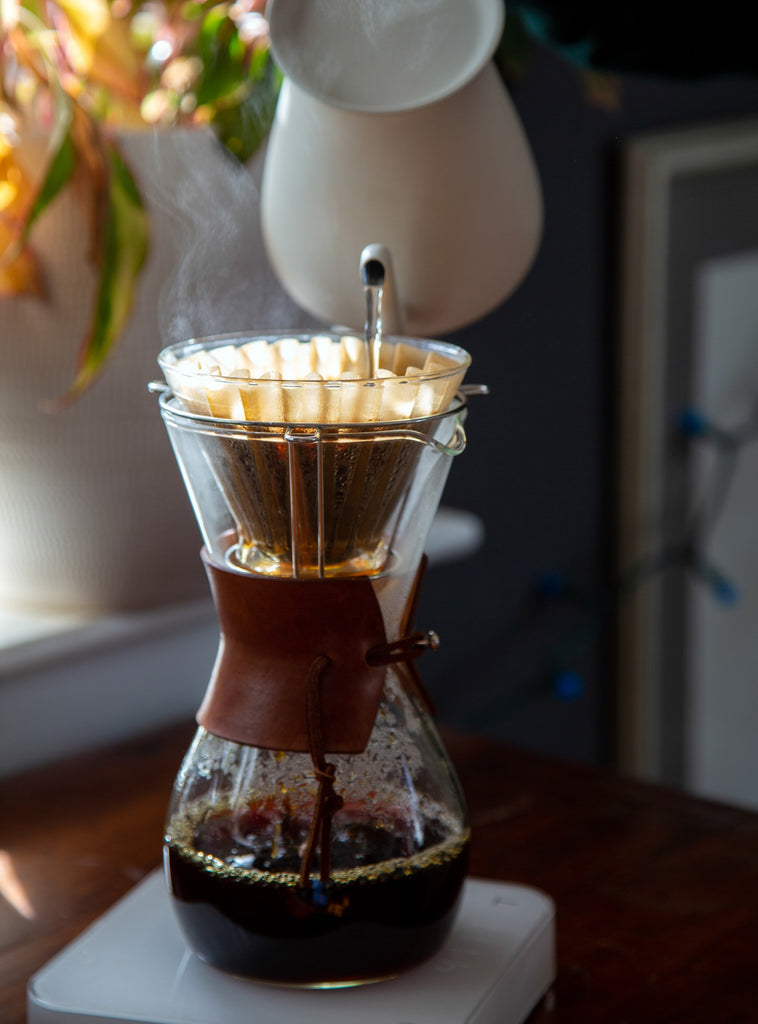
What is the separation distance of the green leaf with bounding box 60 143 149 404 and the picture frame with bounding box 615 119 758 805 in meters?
0.77

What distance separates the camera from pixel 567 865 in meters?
0.57

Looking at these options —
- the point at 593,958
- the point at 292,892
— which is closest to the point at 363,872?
the point at 292,892

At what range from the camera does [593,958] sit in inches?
19.0

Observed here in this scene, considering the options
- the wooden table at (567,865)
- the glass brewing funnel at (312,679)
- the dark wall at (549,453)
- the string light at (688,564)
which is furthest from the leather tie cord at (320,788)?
the string light at (688,564)

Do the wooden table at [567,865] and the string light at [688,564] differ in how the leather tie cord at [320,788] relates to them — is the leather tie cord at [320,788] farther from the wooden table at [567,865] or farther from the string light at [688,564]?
the string light at [688,564]

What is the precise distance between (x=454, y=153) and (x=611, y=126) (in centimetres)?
91

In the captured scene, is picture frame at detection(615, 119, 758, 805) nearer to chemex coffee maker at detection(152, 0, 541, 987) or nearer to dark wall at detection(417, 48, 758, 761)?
dark wall at detection(417, 48, 758, 761)

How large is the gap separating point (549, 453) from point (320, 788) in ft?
3.01

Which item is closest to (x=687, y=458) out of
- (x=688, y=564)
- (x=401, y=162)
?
(x=688, y=564)

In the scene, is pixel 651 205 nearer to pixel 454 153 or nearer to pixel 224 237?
pixel 224 237

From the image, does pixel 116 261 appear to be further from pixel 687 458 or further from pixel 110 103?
pixel 687 458

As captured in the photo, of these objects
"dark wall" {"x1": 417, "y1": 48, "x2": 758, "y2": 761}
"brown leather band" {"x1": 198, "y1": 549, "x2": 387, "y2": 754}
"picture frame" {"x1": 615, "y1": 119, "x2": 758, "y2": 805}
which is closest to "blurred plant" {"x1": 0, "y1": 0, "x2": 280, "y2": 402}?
"brown leather band" {"x1": 198, "y1": 549, "x2": 387, "y2": 754}

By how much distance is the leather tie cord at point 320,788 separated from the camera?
391mm

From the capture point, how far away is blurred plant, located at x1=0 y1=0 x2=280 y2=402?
623mm
